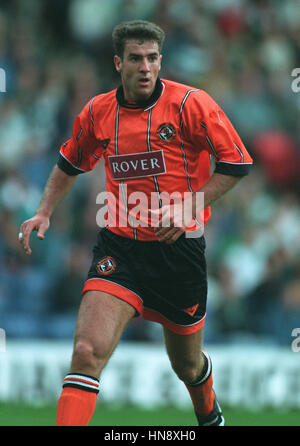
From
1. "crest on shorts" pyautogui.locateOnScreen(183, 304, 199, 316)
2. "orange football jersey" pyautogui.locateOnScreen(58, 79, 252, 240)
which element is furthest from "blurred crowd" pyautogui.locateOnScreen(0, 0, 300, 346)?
"orange football jersey" pyautogui.locateOnScreen(58, 79, 252, 240)

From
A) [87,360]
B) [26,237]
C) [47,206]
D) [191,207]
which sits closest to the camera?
[87,360]

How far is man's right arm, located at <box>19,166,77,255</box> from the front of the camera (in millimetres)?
5645

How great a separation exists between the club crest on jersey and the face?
22cm

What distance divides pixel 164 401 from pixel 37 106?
4687 millimetres

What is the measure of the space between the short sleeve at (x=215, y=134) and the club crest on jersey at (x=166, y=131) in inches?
3.0

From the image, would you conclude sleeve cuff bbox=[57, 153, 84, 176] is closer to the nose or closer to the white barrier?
the nose

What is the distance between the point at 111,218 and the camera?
18.6ft

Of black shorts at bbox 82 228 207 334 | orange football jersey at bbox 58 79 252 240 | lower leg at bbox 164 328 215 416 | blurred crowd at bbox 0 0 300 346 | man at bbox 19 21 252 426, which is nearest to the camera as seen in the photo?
man at bbox 19 21 252 426

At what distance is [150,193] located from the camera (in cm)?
549

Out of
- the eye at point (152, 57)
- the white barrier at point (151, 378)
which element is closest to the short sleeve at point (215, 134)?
the eye at point (152, 57)

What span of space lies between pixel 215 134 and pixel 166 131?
1.04 ft

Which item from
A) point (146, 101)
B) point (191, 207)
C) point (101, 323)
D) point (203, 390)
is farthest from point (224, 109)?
point (101, 323)

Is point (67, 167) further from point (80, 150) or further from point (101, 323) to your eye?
point (101, 323)
